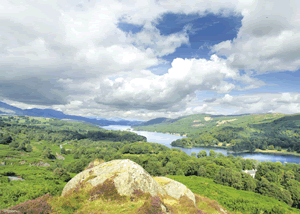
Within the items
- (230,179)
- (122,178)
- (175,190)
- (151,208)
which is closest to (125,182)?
(122,178)

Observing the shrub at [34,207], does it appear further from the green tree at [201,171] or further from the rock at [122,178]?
the green tree at [201,171]

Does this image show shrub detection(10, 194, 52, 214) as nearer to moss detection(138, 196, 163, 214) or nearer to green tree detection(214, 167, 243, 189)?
moss detection(138, 196, 163, 214)

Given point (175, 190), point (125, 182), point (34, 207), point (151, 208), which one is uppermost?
point (125, 182)

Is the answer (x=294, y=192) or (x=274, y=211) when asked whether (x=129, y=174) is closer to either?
(x=274, y=211)

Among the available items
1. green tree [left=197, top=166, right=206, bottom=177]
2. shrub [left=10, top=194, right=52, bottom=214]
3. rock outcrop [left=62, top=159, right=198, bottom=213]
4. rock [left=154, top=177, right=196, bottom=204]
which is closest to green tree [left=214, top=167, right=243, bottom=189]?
green tree [left=197, top=166, right=206, bottom=177]

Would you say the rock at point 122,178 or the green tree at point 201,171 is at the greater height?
the rock at point 122,178

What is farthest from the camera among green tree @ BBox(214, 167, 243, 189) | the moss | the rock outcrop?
green tree @ BBox(214, 167, 243, 189)

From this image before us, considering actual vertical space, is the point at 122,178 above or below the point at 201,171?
above

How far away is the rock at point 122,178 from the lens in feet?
58.6

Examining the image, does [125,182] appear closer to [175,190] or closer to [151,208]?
[151,208]

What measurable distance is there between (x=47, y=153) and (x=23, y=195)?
400 ft

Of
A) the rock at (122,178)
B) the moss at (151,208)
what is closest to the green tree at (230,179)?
the rock at (122,178)

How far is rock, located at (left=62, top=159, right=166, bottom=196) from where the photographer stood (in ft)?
58.6

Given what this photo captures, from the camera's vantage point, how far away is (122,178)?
60.2 ft
